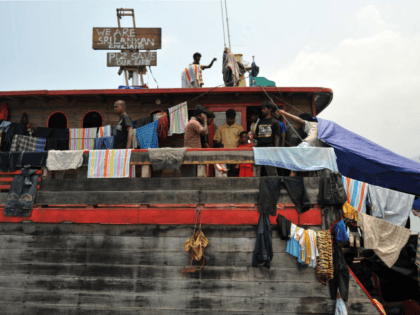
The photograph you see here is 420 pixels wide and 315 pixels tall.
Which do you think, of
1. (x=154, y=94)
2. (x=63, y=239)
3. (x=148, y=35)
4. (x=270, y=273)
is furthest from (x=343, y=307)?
(x=148, y=35)

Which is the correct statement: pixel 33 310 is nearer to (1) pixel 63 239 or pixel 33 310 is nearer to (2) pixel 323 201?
(1) pixel 63 239

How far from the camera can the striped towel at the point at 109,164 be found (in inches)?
195

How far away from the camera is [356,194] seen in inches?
197

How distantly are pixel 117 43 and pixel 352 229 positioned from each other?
9.36 m

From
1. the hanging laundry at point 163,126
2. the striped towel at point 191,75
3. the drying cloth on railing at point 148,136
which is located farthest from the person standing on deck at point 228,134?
the striped towel at point 191,75

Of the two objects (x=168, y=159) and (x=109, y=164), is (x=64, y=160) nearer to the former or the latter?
(x=109, y=164)

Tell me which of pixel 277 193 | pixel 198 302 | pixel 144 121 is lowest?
pixel 198 302

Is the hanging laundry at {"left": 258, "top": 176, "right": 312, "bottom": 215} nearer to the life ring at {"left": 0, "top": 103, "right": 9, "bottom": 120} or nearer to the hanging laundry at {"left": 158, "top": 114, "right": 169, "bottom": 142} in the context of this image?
the hanging laundry at {"left": 158, "top": 114, "right": 169, "bottom": 142}

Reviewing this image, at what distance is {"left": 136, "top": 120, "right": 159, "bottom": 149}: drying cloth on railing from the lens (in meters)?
7.12

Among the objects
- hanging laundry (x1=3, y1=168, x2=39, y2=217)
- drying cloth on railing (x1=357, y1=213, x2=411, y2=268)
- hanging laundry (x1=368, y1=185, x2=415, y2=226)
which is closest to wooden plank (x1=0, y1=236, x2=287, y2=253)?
hanging laundry (x1=3, y1=168, x2=39, y2=217)

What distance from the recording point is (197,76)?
9055 millimetres

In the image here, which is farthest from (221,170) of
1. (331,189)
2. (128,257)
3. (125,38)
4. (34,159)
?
(125,38)

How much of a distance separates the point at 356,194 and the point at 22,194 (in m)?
6.06

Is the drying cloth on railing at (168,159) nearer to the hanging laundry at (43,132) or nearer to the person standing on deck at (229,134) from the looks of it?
the person standing on deck at (229,134)
